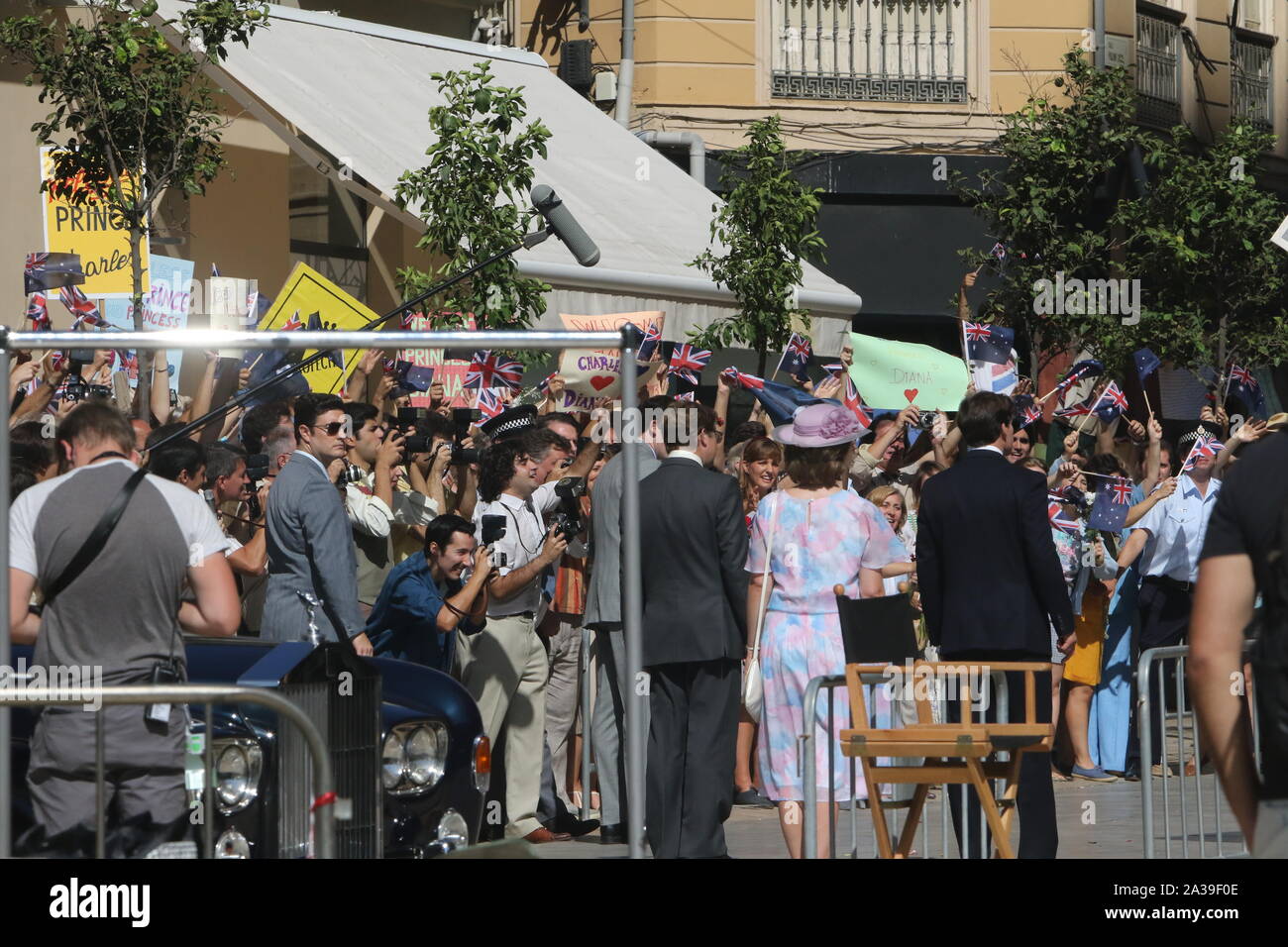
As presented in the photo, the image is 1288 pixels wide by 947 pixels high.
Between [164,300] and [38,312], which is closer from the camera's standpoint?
[38,312]

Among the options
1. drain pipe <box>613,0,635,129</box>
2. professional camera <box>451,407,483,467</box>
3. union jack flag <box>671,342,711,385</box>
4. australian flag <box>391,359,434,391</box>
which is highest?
drain pipe <box>613,0,635,129</box>

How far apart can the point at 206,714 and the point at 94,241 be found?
291 inches

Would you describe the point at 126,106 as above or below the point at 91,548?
above

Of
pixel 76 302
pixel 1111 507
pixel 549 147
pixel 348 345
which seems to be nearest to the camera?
pixel 348 345

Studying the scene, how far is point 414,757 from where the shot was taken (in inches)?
287

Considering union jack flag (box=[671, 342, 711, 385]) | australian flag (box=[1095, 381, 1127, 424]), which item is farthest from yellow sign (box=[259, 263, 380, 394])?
australian flag (box=[1095, 381, 1127, 424])

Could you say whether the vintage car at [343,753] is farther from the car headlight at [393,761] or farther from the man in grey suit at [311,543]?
the man in grey suit at [311,543]

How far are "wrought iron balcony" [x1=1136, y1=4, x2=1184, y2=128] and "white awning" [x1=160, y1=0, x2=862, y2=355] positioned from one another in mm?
6164

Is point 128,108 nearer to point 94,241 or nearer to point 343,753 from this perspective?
point 94,241

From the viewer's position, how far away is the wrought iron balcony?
74.8 feet

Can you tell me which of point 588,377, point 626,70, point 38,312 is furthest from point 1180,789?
point 626,70

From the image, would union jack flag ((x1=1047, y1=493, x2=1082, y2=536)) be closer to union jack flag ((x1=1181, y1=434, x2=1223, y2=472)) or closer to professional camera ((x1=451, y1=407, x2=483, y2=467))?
union jack flag ((x1=1181, y1=434, x2=1223, y2=472))

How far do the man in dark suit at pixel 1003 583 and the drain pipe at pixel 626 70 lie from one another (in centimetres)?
1344
